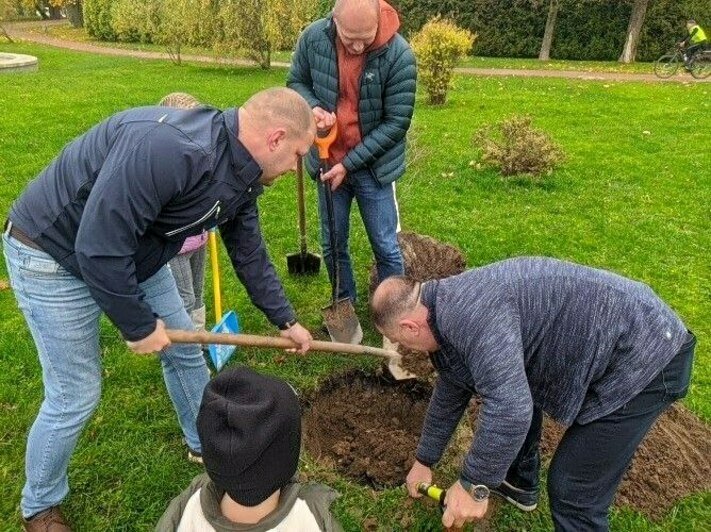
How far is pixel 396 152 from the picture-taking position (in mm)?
3887

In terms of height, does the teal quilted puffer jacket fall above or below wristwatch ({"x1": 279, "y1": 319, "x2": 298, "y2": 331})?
above

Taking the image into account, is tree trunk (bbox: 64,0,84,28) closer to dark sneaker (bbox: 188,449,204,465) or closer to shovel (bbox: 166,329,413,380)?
dark sneaker (bbox: 188,449,204,465)

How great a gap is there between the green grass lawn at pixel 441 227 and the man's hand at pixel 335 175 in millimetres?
1051

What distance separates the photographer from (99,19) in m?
27.0

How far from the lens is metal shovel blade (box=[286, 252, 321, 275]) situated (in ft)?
16.0

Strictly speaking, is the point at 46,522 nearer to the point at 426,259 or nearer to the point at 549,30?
the point at 426,259

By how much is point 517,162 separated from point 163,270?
556 cm

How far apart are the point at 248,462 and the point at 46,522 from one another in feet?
5.38

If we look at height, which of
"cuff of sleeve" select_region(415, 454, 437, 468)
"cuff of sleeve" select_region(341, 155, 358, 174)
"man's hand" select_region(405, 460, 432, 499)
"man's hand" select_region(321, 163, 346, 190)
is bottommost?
"man's hand" select_region(405, 460, 432, 499)

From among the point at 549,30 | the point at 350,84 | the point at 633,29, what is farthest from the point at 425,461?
the point at 549,30

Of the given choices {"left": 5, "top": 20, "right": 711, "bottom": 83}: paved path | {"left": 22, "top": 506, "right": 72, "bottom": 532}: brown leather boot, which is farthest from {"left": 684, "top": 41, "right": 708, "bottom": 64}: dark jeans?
{"left": 22, "top": 506, "right": 72, "bottom": 532}: brown leather boot

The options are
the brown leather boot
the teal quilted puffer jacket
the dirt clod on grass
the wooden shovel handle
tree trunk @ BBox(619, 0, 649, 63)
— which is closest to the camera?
the wooden shovel handle

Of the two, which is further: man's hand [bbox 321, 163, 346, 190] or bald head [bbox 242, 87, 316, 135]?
man's hand [bbox 321, 163, 346, 190]

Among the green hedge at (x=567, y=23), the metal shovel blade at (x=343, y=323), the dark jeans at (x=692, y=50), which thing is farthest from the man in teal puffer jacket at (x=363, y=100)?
the green hedge at (x=567, y=23)
